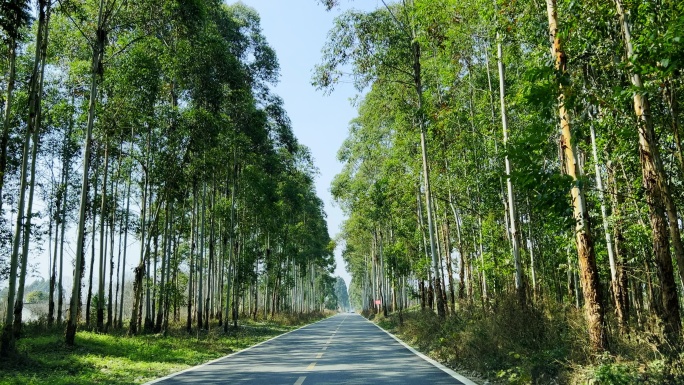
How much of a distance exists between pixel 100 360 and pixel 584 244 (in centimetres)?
1209

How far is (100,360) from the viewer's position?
40.3ft

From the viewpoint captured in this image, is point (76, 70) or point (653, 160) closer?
point (653, 160)

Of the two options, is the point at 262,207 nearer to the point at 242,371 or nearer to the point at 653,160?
the point at 242,371

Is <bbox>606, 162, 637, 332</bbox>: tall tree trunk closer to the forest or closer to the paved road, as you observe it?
the forest

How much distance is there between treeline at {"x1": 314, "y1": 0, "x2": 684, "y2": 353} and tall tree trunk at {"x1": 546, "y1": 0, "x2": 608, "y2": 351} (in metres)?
0.02

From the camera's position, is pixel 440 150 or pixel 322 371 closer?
pixel 322 371

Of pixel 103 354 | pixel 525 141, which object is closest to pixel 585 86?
pixel 525 141

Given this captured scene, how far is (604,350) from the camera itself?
7105mm

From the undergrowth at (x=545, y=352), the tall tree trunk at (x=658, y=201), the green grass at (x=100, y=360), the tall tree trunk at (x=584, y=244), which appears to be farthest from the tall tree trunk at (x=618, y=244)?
the green grass at (x=100, y=360)

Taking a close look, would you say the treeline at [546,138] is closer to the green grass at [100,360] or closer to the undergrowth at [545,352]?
the undergrowth at [545,352]

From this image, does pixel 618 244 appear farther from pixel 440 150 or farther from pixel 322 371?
pixel 440 150

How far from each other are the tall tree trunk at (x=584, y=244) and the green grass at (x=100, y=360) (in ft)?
28.8

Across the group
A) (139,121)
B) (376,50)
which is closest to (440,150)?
(376,50)

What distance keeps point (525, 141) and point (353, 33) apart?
1341cm
